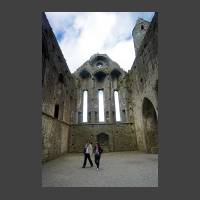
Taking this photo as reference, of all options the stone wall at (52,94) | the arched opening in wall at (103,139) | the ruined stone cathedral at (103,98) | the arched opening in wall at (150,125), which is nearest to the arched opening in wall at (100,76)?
the ruined stone cathedral at (103,98)

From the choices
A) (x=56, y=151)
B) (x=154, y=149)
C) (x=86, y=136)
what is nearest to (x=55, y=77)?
(x=56, y=151)

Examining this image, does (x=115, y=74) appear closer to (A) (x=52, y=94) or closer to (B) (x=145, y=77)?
(B) (x=145, y=77)

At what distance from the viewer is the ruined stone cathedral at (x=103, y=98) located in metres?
10.2

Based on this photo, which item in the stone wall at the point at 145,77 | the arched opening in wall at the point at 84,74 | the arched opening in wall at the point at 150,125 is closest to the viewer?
the stone wall at the point at 145,77

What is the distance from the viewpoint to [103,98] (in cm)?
1928

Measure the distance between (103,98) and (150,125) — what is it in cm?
738

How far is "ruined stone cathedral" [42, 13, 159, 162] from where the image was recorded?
10.2 meters

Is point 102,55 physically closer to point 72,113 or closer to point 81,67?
point 81,67

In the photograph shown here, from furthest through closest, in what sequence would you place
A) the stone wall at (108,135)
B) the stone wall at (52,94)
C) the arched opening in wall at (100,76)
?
the arched opening in wall at (100,76)
the stone wall at (108,135)
the stone wall at (52,94)

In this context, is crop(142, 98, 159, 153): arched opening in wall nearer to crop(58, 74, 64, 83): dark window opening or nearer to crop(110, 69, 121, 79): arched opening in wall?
crop(58, 74, 64, 83): dark window opening

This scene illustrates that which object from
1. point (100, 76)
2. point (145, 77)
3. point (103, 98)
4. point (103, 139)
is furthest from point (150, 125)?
point (100, 76)

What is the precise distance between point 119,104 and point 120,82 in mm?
2714

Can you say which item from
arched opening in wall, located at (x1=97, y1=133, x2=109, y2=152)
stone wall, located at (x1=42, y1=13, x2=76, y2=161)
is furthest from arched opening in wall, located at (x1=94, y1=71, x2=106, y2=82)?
arched opening in wall, located at (x1=97, y1=133, x2=109, y2=152)

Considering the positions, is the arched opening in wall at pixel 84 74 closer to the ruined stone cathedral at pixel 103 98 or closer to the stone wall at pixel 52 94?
the ruined stone cathedral at pixel 103 98
